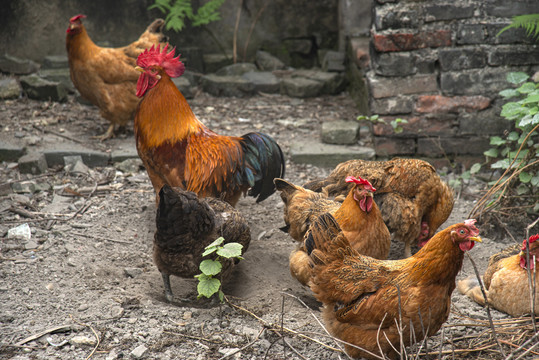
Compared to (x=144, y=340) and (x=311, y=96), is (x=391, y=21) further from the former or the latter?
(x=144, y=340)

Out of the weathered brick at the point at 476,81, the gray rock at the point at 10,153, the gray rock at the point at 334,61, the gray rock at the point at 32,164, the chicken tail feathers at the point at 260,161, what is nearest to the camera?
the chicken tail feathers at the point at 260,161

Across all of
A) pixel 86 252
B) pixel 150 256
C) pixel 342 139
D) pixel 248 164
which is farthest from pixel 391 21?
pixel 86 252

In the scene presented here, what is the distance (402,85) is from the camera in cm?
554

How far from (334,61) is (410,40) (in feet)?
10.3

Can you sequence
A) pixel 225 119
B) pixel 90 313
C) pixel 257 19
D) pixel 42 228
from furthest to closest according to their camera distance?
pixel 257 19
pixel 225 119
pixel 42 228
pixel 90 313

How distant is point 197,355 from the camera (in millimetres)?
3174

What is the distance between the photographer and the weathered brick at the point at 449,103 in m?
5.50

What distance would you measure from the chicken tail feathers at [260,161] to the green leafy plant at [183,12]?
157 inches

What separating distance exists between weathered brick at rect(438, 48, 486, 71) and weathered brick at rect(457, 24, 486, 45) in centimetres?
8

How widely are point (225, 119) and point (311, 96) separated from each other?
1.57 metres

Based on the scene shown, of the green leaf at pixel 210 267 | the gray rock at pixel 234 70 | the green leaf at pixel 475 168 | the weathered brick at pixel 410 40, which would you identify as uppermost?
the weathered brick at pixel 410 40

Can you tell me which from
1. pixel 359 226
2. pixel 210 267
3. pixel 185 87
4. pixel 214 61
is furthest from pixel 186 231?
pixel 214 61

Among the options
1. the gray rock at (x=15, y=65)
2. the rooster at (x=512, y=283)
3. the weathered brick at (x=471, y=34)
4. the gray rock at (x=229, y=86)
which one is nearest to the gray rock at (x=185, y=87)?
the gray rock at (x=229, y=86)

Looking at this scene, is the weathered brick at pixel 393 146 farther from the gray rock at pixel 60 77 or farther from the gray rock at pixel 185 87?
the gray rock at pixel 60 77
